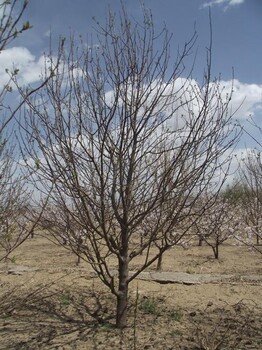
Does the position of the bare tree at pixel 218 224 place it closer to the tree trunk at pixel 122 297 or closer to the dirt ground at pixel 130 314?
the dirt ground at pixel 130 314

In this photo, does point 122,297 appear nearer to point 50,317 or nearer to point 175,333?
point 175,333

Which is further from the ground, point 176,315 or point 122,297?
point 122,297

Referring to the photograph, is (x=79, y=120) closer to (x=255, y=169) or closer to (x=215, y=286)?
(x=255, y=169)

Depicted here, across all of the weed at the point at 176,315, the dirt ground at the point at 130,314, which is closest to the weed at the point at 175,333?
the dirt ground at the point at 130,314

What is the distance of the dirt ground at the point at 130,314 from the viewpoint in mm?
4348

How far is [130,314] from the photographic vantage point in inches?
207

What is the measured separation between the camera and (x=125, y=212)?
14.5 feet

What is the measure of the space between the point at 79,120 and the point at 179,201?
4.25 feet

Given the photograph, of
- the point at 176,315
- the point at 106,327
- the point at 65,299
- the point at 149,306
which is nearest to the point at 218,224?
the point at 149,306

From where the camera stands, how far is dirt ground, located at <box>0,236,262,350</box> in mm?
4348

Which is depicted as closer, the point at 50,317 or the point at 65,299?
the point at 50,317

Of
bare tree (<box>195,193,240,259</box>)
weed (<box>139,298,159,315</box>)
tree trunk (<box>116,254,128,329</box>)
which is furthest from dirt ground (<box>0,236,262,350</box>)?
bare tree (<box>195,193,240,259</box>)

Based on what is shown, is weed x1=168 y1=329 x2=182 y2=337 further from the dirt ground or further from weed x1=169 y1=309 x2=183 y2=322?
weed x1=169 y1=309 x2=183 y2=322

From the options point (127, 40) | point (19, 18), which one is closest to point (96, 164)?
point (127, 40)
